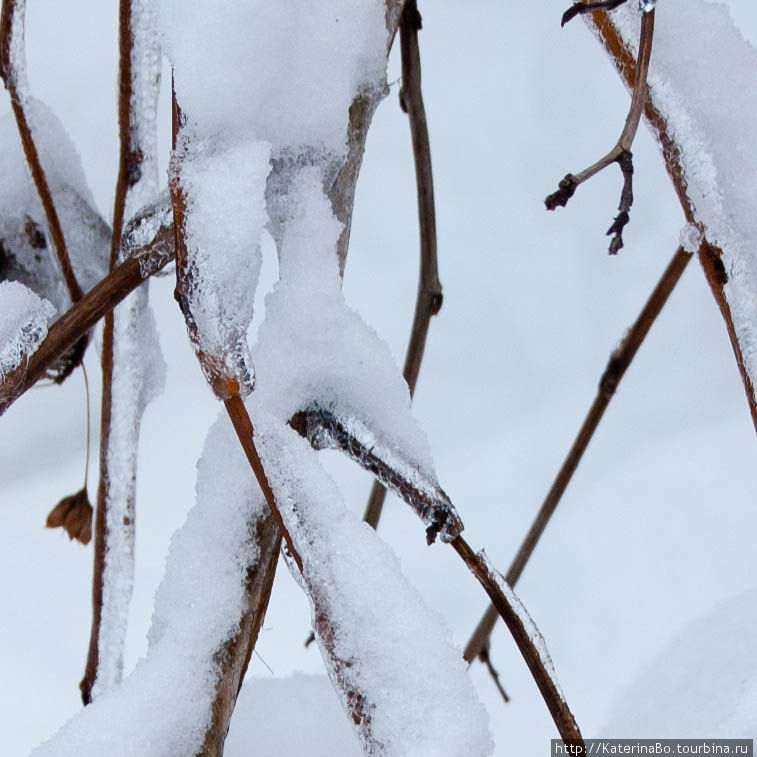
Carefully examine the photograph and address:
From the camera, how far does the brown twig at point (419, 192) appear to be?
30 cm

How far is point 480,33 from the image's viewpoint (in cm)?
44

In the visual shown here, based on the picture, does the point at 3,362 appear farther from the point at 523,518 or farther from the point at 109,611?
the point at 523,518

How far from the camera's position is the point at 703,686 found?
0.72 ft

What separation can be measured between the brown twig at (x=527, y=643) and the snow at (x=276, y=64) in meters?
0.08

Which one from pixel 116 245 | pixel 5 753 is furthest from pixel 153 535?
pixel 116 245

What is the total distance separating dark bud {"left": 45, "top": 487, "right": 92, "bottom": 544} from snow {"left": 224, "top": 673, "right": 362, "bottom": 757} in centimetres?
11

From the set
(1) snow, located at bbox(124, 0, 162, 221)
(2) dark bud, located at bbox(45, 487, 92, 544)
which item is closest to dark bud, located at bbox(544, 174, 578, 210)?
(1) snow, located at bbox(124, 0, 162, 221)

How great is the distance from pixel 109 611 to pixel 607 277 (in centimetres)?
28

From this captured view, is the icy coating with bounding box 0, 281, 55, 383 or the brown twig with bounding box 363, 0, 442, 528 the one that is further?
the brown twig with bounding box 363, 0, 442, 528

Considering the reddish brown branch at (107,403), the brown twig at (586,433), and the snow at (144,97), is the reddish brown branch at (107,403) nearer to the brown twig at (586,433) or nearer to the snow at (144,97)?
the snow at (144,97)

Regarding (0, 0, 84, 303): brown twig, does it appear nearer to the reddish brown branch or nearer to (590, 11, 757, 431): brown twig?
the reddish brown branch

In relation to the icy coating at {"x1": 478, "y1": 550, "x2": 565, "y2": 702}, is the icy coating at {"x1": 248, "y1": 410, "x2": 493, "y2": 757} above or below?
below

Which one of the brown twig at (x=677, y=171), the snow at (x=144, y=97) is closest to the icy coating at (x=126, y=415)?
the snow at (x=144, y=97)

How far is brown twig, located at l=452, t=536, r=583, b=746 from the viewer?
0.45 feet
